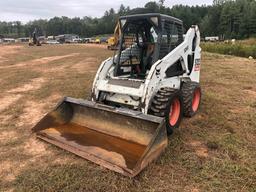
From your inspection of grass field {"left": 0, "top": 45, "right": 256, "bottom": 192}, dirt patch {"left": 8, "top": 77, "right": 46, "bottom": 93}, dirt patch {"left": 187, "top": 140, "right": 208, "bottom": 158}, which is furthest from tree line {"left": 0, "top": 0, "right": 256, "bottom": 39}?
dirt patch {"left": 187, "top": 140, "right": 208, "bottom": 158}

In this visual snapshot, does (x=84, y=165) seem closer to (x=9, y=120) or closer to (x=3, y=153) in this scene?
(x=3, y=153)

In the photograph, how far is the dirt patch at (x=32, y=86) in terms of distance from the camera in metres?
9.73

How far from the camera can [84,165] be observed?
4.23 metres

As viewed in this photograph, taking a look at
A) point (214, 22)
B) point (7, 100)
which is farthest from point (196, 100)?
point (214, 22)

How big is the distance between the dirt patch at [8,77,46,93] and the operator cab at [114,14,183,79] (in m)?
4.64

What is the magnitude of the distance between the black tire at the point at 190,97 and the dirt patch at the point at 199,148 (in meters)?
0.99

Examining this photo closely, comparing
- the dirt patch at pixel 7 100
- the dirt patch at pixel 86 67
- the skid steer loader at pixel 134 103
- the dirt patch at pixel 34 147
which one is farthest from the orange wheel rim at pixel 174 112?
the dirt patch at pixel 86 67

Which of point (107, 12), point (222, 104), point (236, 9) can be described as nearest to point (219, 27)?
point (236, 9)

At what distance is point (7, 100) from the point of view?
8.34m

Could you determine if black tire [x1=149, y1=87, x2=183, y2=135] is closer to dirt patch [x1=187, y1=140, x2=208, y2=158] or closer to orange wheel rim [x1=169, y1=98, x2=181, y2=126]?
orange wheel rim [x1=169, y1=98, x2=181, y2=126]

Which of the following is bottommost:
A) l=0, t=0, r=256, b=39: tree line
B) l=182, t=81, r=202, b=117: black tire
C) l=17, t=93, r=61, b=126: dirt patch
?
l=17, t=93, r=61, b=126: dirt patch

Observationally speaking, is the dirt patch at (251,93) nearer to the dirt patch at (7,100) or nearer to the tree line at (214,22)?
the dirt patch at (7,100)

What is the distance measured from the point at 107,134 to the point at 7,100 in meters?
4.51

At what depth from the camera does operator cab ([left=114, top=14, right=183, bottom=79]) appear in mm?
6039
